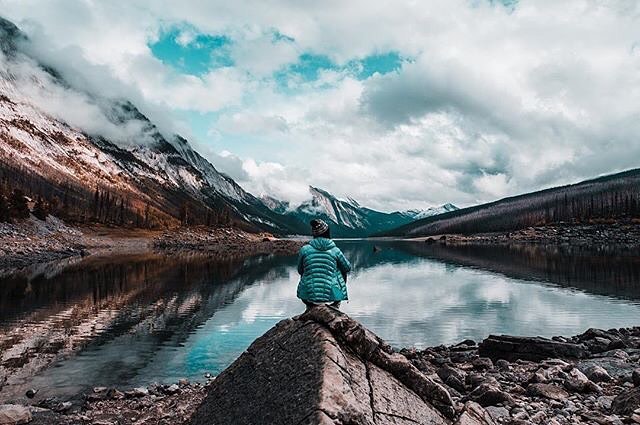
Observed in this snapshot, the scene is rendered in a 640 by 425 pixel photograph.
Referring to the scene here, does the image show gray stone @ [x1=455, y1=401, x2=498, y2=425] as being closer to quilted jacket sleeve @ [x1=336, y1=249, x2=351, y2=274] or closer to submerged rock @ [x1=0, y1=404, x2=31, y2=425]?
quilted jacket sleeve @ [x1=336, y1=249, x2=351, y2=274]

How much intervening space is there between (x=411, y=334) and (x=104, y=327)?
80.5 ft

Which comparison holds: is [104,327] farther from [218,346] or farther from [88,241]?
[88,241]

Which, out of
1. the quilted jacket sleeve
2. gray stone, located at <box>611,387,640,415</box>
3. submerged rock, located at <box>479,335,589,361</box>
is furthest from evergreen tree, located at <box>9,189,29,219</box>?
gray stone, located at <box>611,387,640,415</box>

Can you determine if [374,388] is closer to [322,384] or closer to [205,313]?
[322,384]

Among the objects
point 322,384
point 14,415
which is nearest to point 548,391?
point 322,384

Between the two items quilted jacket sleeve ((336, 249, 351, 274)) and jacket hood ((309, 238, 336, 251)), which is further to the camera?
quilted jacket sleeve ((336, 249, 351, 274))

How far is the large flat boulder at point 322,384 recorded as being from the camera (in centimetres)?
814

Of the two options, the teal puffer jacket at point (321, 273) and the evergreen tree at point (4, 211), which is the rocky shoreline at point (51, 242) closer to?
A: the evergreen tree at point (4, 211)

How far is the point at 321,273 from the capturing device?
13.6m

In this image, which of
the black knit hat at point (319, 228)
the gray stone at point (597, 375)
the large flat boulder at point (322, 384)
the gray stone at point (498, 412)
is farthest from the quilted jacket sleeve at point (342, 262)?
the gray stone at point (597, 375)

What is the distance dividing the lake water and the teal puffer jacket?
635 inches

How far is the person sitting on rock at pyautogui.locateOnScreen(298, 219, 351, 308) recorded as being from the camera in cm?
1349

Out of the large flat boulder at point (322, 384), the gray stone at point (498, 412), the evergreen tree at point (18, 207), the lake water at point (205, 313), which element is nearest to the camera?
the large flat boulder at point (322, 384)

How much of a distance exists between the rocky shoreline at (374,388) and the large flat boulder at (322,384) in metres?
0.02
